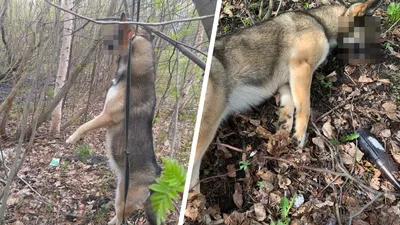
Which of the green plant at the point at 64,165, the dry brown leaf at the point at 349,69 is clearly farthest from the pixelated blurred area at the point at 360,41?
the green plant at the point at 64,165

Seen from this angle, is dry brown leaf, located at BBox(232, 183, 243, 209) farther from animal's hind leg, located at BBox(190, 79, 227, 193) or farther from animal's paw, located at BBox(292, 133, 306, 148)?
animal's paw, located at BBox(292, 133, 306, 148)

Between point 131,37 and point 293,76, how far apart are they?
1196 mm

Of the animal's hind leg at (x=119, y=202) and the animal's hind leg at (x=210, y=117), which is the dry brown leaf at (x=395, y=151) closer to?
the animal's hind leg at (x=210, y=117)

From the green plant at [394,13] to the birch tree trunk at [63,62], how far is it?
4.19ft

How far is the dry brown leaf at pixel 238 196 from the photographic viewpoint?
1.30 metres

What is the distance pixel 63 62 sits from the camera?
81 centimetres

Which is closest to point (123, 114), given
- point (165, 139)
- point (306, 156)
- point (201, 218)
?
point (165, 139)

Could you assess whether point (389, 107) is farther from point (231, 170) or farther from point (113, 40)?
point (113, 40)

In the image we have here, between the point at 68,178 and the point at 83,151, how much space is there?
0.08m

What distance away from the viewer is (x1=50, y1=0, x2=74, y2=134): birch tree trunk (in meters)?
0.81

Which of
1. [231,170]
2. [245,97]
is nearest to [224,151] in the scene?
[231,170]

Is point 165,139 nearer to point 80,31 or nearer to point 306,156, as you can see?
point 80,31

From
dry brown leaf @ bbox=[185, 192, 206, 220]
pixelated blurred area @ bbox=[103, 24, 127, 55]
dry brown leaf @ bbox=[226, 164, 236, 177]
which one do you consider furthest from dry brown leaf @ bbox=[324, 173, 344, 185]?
pixelated blurred area @ bbox=[103, 24, 127, 55]

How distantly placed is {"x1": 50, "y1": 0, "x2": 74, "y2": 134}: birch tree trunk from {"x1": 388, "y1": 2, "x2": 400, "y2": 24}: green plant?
1.28 meters
